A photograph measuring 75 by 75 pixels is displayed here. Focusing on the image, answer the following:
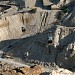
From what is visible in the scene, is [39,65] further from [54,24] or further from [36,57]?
[54,24]

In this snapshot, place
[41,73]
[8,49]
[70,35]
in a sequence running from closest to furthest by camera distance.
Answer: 1. [41,73]
2. [70,35]
3. [8,49]

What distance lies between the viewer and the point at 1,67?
79.5 metres

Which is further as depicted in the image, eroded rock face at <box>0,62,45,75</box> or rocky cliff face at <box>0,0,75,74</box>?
rocky cliff face at <box>0,0,75,74</box>

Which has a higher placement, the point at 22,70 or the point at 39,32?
the point at 39,32

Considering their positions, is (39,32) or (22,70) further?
(39,32)

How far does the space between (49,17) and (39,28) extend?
3.48m

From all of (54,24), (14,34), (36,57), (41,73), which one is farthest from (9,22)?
(41,73)

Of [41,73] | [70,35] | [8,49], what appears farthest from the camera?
[8,49]

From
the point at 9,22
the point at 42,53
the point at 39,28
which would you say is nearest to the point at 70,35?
the point at 42,53

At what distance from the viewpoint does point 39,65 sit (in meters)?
79.8

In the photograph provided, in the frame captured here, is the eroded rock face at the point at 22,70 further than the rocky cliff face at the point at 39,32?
No

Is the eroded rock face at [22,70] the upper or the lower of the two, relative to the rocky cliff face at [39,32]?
lower

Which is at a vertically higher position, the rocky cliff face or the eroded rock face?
the rocky cliff face

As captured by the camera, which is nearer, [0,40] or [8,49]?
[8,49]
